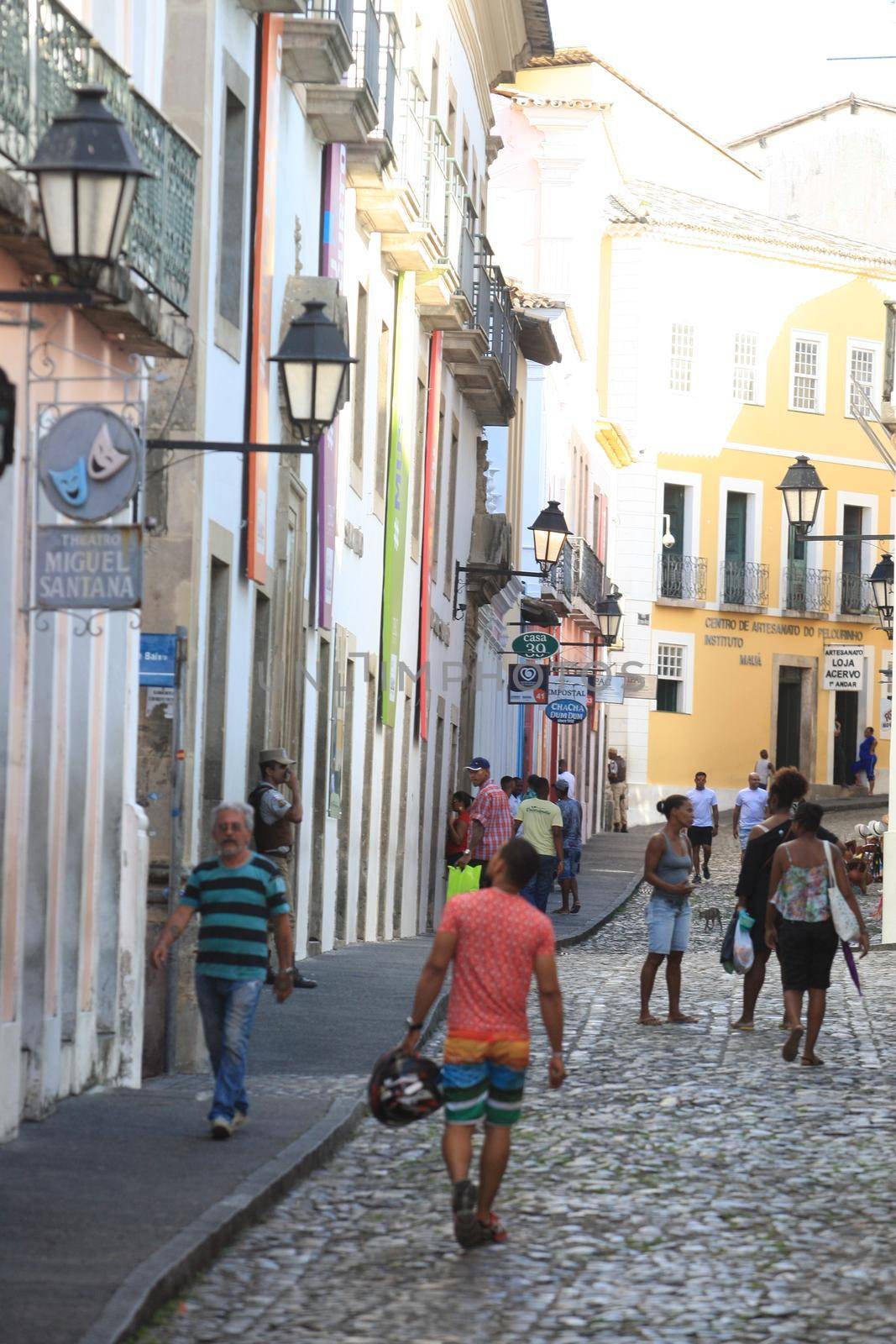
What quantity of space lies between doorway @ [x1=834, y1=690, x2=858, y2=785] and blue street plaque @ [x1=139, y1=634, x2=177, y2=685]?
4900cm

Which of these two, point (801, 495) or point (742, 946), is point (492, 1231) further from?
point (801, 495)

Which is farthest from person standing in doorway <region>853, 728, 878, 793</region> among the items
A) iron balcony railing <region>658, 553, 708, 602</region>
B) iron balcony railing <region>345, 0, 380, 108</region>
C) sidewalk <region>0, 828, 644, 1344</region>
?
sidewalk <region>0, 828, 644, 1344</region>

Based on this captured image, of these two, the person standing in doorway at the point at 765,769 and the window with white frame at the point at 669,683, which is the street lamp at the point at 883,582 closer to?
the person standing in doorway at the point at 765,769

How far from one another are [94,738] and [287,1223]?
12.5 ft

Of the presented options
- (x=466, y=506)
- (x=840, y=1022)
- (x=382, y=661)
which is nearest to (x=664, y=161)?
(x=466, y=506)

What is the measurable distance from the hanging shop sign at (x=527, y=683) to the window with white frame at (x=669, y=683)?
21156 millimetres

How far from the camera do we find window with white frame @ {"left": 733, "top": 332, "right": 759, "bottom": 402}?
61969 millimetres

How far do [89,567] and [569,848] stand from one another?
2299 centimetres

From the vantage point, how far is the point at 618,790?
192ft

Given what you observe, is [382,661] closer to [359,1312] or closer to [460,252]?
[460,252]

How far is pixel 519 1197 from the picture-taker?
34.7 ft

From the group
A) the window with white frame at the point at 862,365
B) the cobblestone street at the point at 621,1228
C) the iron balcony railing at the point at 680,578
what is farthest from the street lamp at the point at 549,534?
the window with white frame at the point at 862,365

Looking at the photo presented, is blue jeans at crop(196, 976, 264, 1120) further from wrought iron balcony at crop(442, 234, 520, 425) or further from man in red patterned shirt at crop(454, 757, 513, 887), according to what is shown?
wrought iron balcony at crop(442, 234, 520, 425)

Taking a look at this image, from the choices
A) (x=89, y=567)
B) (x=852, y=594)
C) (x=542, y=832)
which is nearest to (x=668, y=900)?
(x=89, y=567)
